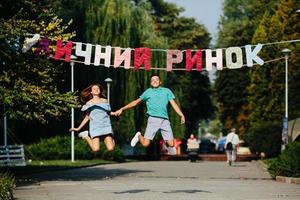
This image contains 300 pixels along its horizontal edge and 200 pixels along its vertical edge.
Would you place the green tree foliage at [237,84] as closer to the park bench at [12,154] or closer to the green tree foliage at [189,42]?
the green tree foliage at [189,42]

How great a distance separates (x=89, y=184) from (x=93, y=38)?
84.5 ft

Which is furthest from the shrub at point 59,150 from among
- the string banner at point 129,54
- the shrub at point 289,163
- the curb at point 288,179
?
the curb at point 288,179

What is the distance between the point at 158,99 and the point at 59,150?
1311 inches

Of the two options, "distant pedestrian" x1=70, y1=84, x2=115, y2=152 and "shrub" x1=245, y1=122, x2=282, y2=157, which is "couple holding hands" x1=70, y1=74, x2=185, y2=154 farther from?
"shrub" x1=245, y1=122, x2=282, y2=157

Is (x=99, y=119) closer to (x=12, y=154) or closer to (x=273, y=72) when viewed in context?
(x=12, y=154)

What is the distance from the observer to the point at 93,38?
5072 centimetres

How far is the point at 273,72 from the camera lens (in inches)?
2741

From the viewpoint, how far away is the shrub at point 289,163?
93.5 ft

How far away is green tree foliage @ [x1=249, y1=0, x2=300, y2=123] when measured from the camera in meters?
68.6

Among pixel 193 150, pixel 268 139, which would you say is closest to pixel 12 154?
pixel 193 150

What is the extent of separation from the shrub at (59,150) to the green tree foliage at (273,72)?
21.0 m

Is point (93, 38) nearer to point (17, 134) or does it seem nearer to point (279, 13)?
point (17, 134)

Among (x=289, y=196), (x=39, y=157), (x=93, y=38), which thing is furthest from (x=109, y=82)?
(x=289, y=196)

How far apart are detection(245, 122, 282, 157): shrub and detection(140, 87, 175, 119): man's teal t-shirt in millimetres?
37300
